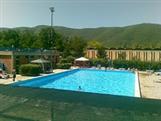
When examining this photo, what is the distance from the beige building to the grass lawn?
4049 cm

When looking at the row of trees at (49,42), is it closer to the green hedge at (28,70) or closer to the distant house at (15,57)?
the distant house at (15,57)

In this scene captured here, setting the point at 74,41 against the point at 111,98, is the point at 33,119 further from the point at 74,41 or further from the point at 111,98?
the point at 74,41

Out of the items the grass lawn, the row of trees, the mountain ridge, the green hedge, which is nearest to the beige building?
the row of trees

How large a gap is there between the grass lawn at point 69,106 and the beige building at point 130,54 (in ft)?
133

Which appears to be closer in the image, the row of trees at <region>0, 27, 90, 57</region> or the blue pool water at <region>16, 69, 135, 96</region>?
the blue pool water at <region>16, 69, 135, 96</region>

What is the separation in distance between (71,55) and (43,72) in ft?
54.5

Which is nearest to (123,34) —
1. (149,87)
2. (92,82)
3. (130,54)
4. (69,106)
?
(130,54)

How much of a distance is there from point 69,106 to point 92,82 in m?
22.3

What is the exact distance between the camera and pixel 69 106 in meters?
3.42

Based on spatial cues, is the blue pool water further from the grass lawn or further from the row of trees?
the grass lawn

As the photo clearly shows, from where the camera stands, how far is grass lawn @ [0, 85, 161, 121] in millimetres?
3080

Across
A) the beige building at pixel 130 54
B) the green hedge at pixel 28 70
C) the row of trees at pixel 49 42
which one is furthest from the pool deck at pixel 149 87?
the row of trees at pixel 49 42

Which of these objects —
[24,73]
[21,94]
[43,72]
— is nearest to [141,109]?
[21,94]

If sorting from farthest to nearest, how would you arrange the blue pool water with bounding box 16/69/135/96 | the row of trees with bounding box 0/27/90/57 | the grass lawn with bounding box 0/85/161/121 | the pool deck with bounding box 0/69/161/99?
the row of trees with bounding box 0/27/90/57
the blue pool water with bounding box 16/69/135/96
the pool deck with bounding box 0/69/161/99
the grass lawn with bounding box 0/85/161/121
